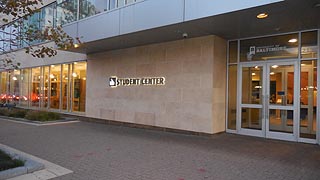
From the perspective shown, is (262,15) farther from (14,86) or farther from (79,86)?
(14,86)

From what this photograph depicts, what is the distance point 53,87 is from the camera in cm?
1803

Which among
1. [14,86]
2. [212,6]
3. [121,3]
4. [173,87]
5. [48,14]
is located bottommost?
[173,87]

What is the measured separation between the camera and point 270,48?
959 centimetres

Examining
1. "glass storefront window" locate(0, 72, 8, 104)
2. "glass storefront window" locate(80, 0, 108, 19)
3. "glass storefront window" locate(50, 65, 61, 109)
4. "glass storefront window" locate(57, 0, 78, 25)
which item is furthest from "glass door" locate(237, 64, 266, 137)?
"glass storefront window" locate(0, 72, 8, 104)

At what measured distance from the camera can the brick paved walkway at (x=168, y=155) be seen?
558 cm

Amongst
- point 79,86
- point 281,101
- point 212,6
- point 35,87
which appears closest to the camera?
point 212,6

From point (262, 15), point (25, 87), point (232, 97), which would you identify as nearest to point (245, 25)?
point (262, 15)

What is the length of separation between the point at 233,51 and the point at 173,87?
2727 mm

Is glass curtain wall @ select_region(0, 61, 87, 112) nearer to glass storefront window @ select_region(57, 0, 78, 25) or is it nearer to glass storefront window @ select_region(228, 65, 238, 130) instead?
glass storefront window @ select_region(57, 0, 78, 25)

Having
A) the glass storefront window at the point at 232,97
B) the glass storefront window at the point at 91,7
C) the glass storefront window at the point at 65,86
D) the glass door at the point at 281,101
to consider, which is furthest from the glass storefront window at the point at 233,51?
the glass storefront window at the point at 65,86

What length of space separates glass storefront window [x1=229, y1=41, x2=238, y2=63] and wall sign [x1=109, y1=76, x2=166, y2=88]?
2817mm

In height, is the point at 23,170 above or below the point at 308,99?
below

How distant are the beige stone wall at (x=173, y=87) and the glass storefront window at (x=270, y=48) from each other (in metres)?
0.85

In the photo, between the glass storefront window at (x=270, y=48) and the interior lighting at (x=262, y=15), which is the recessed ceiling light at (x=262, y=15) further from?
the glass storefront window at (x=270, y=48)
